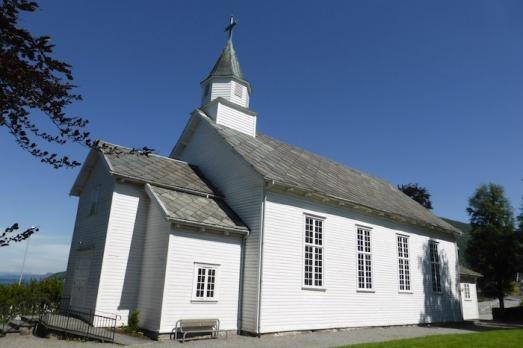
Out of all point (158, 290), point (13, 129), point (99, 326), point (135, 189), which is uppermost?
point (135, 189)

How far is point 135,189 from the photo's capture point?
16.4m

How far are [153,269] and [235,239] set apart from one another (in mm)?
3466

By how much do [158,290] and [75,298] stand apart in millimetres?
4871

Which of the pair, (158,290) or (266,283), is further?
(266,283)

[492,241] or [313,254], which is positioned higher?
[492,241]

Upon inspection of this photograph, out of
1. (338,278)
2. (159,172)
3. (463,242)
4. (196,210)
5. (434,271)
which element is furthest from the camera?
(463,242)

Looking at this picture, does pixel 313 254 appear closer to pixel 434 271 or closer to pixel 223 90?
pixel 223 90

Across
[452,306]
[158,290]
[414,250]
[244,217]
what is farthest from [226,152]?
[452,306]

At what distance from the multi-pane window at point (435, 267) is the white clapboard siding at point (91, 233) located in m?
19.7

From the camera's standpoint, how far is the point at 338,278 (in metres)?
18.1

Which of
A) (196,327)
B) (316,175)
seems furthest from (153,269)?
(316,175)

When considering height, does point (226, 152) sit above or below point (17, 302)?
above

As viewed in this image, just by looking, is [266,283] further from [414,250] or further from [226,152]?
[414,250]

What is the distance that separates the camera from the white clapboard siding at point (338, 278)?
619 inches
